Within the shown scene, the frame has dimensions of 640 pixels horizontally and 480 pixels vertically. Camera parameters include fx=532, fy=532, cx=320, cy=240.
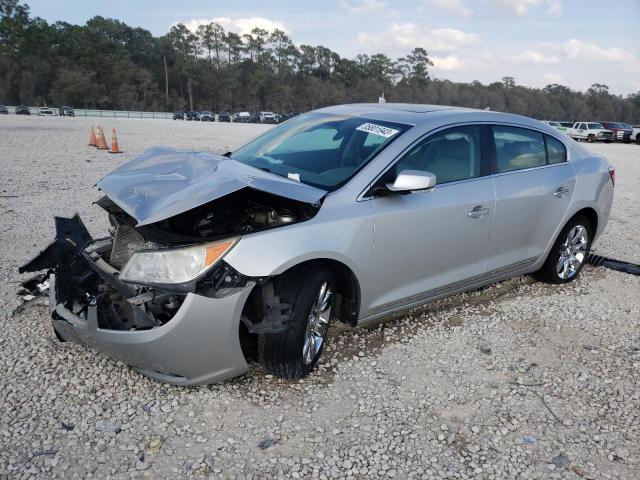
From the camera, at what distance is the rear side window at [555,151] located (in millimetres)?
4711

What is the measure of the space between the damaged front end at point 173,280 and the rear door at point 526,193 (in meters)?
1.83

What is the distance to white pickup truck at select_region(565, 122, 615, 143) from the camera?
3550cm

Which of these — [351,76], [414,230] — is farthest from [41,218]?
[351,76]

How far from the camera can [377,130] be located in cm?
381

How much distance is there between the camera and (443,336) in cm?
399

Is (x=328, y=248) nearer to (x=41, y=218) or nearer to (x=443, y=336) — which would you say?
(x=443, y=336)

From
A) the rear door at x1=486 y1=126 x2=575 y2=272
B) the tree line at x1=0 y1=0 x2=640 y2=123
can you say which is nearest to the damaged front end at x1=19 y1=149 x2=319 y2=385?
the rear door at x1=486 y1=126 x2=575 y2=272

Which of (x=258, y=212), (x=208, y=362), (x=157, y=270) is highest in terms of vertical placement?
(x=258, y=212)

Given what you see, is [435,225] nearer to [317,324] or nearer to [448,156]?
[448,156]

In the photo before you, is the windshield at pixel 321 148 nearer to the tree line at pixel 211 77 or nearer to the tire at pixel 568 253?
the tire at pixel 568 253

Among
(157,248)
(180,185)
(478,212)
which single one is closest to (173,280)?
(157,248)

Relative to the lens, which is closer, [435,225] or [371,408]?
[371,408]

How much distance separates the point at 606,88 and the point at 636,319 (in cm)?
15374

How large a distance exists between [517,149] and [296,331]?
8.40 feet
